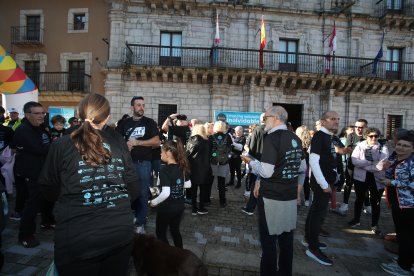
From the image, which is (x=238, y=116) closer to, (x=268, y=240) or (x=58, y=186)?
(x=268, y=240)

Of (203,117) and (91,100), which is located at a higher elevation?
(203,117)

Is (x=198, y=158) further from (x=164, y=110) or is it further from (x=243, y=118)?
(x=164, y=110)

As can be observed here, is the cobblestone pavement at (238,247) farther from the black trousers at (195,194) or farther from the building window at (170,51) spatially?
the building window at (170,51)

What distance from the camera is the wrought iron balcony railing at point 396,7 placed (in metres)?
16.1

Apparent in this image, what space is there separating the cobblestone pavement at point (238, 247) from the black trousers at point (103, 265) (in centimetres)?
148

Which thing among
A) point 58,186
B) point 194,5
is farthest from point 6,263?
point 194,5

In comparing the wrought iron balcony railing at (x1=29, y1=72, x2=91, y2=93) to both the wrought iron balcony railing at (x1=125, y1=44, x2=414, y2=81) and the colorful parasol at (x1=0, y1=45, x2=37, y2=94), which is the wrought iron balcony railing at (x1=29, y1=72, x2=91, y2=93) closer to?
the wrought iron balcony railing at (x1=125, y1=44, x2=414, y2=81)

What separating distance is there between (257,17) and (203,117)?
661cm

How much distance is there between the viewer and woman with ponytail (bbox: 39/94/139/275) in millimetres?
1625

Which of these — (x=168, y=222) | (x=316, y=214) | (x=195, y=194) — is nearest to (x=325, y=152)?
(x=316, y=214)

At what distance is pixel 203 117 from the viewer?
15344mm

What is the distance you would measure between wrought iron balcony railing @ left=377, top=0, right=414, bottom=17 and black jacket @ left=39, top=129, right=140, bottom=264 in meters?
19.7

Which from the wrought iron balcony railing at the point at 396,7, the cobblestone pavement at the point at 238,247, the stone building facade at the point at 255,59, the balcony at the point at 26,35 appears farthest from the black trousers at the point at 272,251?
the wrought iron balcony railing at the point at 396,7

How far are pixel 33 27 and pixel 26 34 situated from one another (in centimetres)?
59
